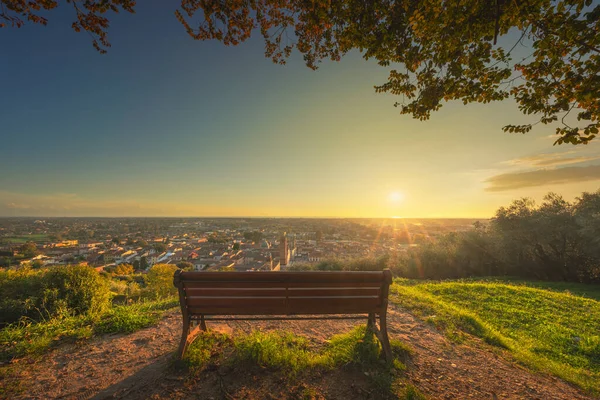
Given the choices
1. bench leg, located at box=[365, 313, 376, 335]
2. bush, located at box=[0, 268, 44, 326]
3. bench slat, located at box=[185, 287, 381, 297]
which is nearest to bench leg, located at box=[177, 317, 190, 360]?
bench slat, located at box=[185, 287, 381, 297]

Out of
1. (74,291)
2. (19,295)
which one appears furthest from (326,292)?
(19,295)

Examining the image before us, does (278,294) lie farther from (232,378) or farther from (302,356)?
(232,378)

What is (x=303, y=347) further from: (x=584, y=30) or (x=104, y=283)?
(x=584, y=30)

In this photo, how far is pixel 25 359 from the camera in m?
3.14

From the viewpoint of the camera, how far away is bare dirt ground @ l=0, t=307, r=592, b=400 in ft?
8.16

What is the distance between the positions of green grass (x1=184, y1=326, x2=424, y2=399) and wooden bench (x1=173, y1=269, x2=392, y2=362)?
19 cm

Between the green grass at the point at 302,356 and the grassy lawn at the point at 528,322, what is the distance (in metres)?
2.00

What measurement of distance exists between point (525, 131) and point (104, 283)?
27.7 feet

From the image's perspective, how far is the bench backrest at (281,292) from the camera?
2943mm

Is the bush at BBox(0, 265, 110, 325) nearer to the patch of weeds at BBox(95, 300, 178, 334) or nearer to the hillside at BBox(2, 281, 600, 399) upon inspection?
the patch of weeds at BBox(95, 300, 178, 334)

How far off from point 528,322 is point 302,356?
575cm

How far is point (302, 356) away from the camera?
3.03 m

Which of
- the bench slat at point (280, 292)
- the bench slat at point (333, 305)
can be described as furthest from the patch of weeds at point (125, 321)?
the bench slat at point (333, 305)

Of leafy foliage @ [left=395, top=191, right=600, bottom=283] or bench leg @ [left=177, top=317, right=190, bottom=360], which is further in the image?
leafy foliage @ [left=395, top=191, right=600, bottom=283]
